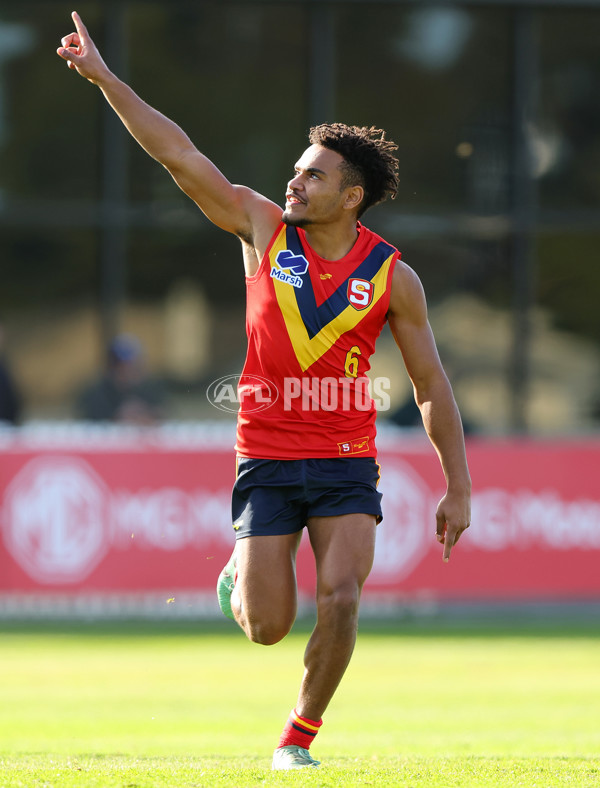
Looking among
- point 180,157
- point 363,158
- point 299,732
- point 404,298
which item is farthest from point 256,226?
point 299,732

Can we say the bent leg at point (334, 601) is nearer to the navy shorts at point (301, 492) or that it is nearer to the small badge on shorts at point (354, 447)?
the navy shorts at point (301, 492)

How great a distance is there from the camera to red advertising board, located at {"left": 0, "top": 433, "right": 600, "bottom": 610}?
39.2 ft

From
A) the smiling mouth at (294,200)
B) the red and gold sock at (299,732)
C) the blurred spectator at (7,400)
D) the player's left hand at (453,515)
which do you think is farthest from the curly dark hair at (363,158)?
the blurred spectator at (7,400)

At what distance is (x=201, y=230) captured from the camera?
17.2 meters

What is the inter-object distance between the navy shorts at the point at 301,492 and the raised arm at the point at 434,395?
1.04 ft

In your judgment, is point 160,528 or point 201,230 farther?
point 201,230

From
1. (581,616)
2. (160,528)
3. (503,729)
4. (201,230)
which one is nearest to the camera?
(503,729)

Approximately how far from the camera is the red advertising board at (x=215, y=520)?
11.9 metres

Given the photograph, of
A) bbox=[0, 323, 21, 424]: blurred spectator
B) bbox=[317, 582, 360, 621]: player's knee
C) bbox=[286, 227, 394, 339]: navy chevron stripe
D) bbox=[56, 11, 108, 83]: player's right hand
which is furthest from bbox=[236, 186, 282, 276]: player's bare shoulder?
bbox=[0, 323, 21, 424]: blurred spectator

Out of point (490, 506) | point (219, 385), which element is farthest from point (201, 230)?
point (490, 506)

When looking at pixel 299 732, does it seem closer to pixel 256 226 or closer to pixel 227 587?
pixel 227 587

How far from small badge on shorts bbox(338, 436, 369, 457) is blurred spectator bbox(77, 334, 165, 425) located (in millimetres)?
7467

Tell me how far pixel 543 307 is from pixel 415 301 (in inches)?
485

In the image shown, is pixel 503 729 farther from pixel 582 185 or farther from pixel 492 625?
pixel 582 185
